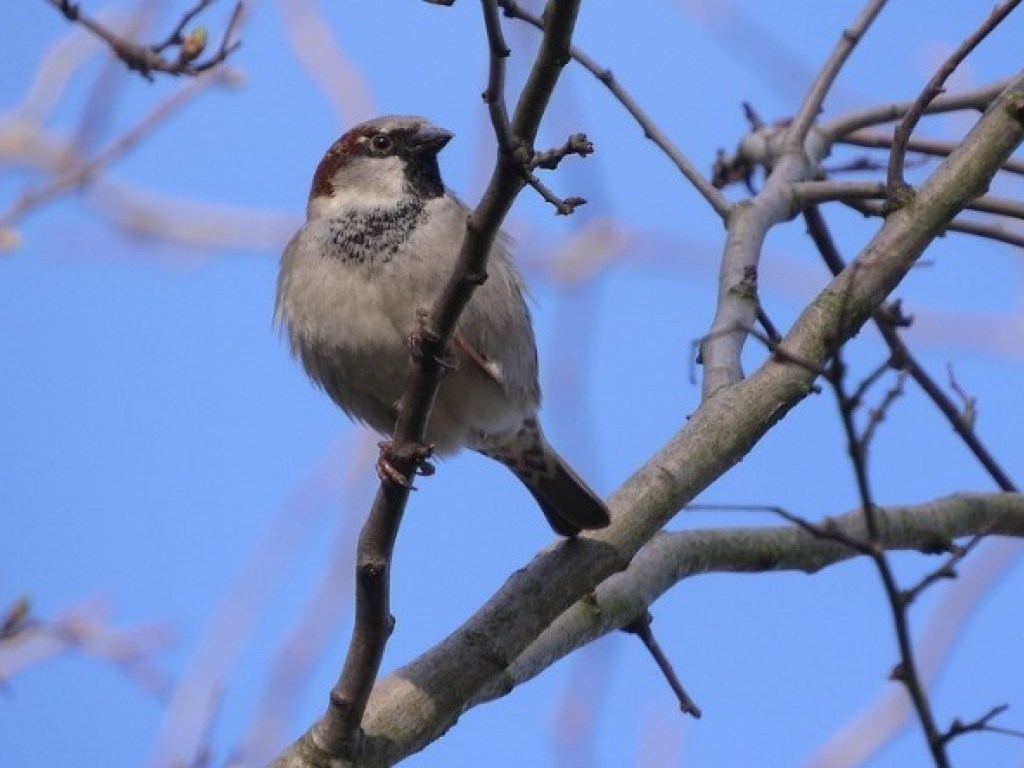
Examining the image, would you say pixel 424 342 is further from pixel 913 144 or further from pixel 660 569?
pixel 913 144

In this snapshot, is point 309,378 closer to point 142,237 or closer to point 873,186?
point 142,237

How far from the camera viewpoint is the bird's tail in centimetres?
422

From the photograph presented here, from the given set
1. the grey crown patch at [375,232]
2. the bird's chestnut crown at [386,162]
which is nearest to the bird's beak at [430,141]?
the bird's chestnut crown at [386,162]

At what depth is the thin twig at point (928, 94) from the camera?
3.25m

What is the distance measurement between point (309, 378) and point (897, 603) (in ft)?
9.00

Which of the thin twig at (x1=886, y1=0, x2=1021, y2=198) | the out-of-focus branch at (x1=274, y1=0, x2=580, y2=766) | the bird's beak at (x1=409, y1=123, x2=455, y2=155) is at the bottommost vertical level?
the out-of-focus branch at (x1=274, y1=0, x2=580, y2=766)

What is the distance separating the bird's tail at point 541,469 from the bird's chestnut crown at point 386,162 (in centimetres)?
82

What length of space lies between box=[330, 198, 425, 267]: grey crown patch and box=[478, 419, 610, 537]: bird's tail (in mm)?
808

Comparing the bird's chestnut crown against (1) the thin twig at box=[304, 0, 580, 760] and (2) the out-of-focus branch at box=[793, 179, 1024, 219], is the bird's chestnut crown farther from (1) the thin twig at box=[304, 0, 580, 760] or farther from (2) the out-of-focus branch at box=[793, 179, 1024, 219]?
(1) the thin twig at box=[304, 0, 580, 760]

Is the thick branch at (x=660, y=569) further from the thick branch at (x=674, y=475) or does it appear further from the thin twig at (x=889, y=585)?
the thin twig at (x=889, y=585)

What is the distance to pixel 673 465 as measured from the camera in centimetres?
329

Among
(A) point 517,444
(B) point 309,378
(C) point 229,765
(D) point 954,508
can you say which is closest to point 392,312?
(B) point 309,378

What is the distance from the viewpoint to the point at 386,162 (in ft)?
15.2

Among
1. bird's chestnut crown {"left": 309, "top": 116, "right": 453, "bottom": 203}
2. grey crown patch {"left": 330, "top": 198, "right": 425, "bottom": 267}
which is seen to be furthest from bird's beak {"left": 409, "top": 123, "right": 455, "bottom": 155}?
grey crown patch {"left": 330, "top": 198, "right": 425, "bottom": 267}
